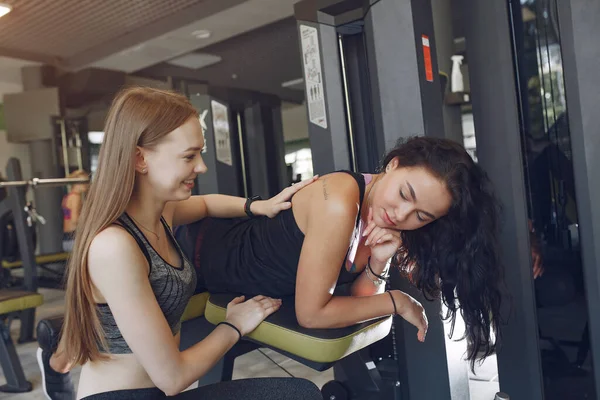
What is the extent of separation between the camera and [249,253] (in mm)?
1427

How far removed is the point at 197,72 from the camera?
13.4 ft

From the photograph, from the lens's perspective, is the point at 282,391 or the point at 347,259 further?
the point at 347,259

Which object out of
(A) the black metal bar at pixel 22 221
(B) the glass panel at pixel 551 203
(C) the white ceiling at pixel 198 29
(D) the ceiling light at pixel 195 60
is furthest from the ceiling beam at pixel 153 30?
(B) the glass panel at pixel 551 203

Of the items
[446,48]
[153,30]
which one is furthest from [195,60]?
[446,48]

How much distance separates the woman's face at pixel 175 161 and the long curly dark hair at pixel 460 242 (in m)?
0.50

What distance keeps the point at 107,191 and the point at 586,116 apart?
1278mm

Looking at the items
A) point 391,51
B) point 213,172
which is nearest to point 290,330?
point 391,51

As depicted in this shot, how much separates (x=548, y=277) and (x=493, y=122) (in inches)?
20.8

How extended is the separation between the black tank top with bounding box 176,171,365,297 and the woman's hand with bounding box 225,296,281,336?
0.52 feet

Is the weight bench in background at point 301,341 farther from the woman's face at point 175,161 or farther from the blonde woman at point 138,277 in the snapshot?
the woman's face at point 175,161

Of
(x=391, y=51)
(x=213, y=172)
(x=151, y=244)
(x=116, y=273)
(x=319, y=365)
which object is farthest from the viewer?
(x=213, y=172)

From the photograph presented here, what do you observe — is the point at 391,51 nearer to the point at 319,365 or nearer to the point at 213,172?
the point at 319,365

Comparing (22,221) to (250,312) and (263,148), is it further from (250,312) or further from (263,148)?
(250,312)

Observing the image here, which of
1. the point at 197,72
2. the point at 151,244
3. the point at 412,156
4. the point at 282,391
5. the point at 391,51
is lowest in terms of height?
the point at 282,391
